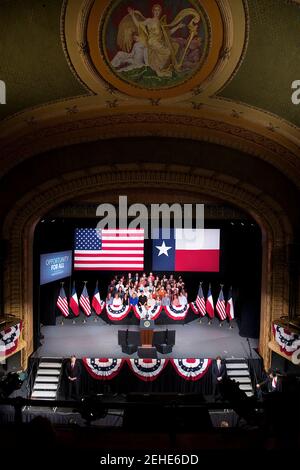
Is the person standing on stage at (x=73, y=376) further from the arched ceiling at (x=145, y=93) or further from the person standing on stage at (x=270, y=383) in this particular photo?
the arched ceiling at (x=145, y=93)

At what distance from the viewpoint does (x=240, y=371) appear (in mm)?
12547

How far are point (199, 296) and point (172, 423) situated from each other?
1219 cm

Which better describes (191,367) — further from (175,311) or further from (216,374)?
(175,311)

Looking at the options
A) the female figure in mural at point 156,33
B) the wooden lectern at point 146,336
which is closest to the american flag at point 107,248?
the wooden lectern at point 146,336

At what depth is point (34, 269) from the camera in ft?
45.0

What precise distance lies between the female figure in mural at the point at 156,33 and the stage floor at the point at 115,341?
9207 mm

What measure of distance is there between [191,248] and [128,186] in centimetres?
403

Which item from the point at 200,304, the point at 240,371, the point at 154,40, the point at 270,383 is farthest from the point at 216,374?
the point at 154,40

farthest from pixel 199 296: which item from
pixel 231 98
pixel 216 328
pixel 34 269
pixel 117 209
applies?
pixel 231 98

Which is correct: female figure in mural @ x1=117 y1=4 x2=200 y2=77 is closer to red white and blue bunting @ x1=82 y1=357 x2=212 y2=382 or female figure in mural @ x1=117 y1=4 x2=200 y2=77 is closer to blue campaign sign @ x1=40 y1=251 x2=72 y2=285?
red white and blue bunting @ x1=82 y1=357 x2=212 y2=382

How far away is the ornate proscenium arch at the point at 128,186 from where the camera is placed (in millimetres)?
12094

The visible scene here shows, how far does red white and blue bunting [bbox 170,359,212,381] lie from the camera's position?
12336 mm

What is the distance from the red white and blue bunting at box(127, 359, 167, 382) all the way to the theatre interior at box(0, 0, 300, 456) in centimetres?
4

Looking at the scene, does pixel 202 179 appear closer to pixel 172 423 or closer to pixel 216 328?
pixel 216 328
